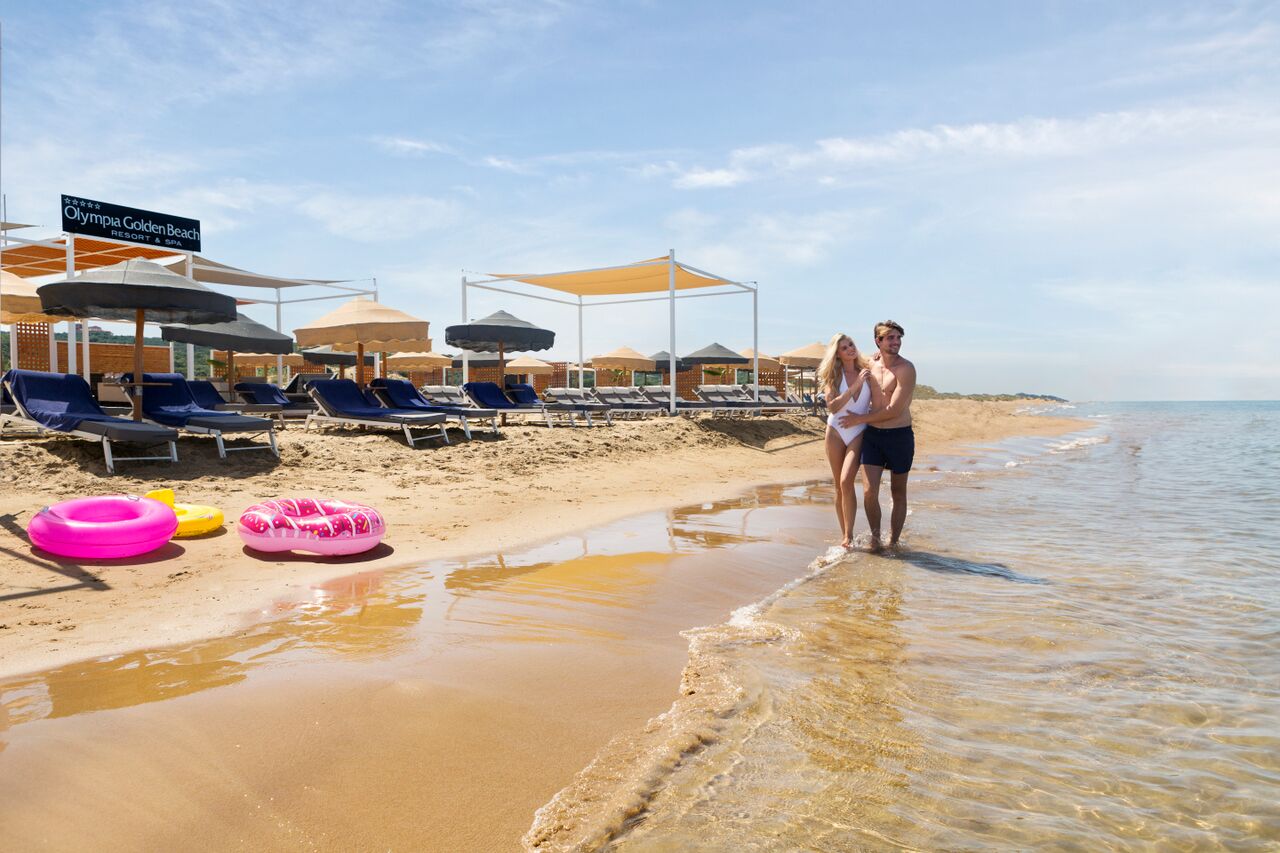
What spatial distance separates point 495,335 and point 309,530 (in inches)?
319

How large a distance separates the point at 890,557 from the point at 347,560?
11.3 ft

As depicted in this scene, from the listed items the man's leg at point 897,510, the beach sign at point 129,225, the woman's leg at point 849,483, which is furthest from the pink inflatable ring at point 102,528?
the beach sign at point 129,225

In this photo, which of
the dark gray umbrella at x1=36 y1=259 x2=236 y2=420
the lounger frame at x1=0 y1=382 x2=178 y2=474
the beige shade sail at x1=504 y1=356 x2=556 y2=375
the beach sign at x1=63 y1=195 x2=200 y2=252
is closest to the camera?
the lounger frame at x1=0 y1=382 x2=178 y2=474

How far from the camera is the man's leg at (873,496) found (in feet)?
16.6

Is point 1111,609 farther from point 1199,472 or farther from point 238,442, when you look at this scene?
point 1199,472

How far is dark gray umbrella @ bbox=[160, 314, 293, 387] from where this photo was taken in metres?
10.2

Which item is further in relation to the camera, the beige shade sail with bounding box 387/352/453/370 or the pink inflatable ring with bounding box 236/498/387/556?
the beige shade sail with bounding box 387/352/453/370

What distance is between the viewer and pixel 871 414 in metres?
4.84

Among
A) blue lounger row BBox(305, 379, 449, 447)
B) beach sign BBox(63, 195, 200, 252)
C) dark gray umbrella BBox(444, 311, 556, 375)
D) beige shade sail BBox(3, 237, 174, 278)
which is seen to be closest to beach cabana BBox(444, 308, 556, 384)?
dark gray umbrella BBox(444, 311, 556, 375)

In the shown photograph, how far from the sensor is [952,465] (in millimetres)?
12562

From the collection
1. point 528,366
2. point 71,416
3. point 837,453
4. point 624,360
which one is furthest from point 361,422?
point 528,366

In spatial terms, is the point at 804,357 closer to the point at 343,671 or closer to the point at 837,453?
the point at 837,453

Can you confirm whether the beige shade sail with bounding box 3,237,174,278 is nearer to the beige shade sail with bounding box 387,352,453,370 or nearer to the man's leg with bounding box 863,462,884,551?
the beige shade sail with bounding box 387,352,453,370

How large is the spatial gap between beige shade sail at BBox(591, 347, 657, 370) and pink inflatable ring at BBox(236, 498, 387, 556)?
64.7 feet
